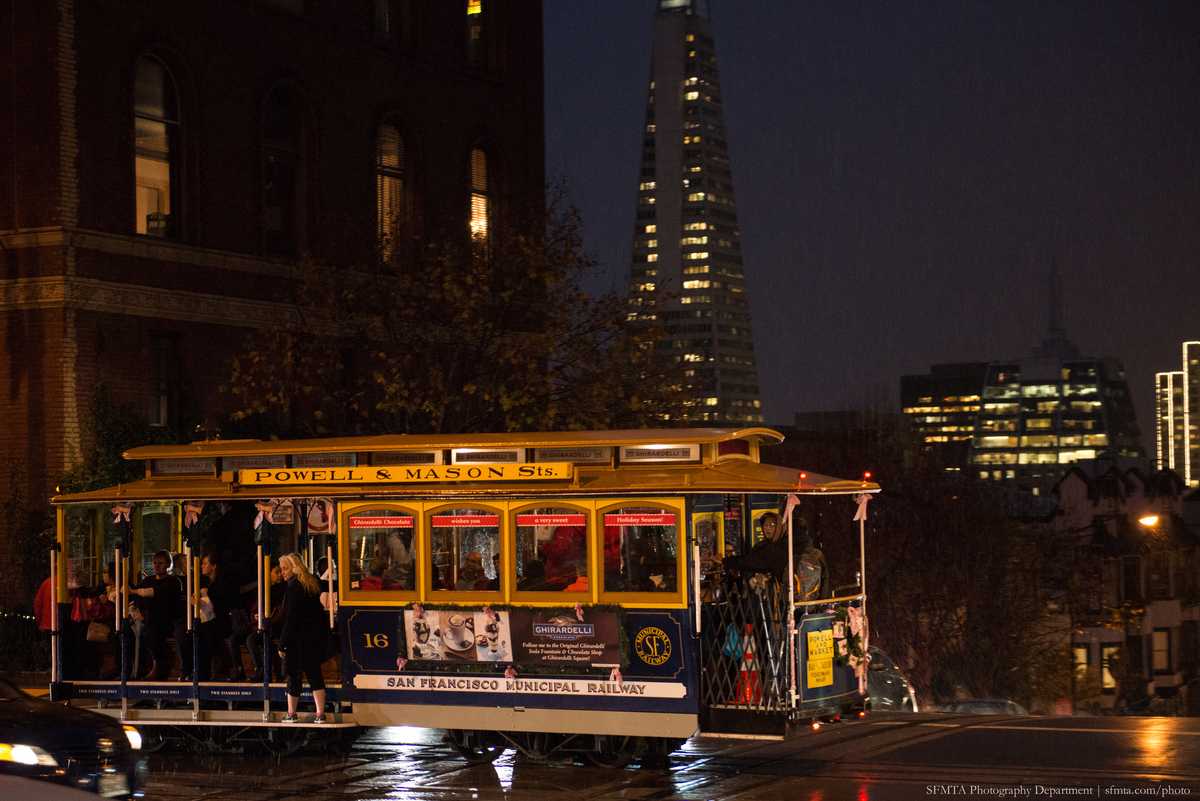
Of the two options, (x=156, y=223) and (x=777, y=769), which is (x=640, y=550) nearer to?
(x=777, y=769)

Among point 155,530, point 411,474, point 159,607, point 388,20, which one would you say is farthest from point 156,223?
point 411,474

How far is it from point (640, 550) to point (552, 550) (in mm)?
935

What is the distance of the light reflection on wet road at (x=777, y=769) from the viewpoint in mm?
12984

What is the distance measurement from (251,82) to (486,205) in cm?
782

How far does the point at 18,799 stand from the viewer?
468 centimetres

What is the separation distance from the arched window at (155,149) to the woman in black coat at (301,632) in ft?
48.1

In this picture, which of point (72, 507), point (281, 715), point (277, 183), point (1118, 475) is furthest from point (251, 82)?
point (1118, 475)

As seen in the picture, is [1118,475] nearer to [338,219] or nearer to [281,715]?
[338,219]

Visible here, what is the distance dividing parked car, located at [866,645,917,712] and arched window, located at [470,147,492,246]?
57.1 ft

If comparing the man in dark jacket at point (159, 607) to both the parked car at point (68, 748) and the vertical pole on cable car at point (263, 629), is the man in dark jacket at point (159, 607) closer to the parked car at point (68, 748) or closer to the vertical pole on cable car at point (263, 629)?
the vertical pole on cable car at point (263, 629)

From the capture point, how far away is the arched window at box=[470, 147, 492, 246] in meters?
36.1

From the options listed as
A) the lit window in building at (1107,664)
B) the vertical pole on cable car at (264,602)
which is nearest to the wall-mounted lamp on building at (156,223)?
the vertical pole on cable car at (264,602)

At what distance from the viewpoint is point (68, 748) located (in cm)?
1149

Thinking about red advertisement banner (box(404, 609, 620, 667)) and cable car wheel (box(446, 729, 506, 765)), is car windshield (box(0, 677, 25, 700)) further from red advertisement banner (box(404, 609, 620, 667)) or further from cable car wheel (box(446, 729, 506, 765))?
cable car wheel (box(446, 729, 506, 765))
